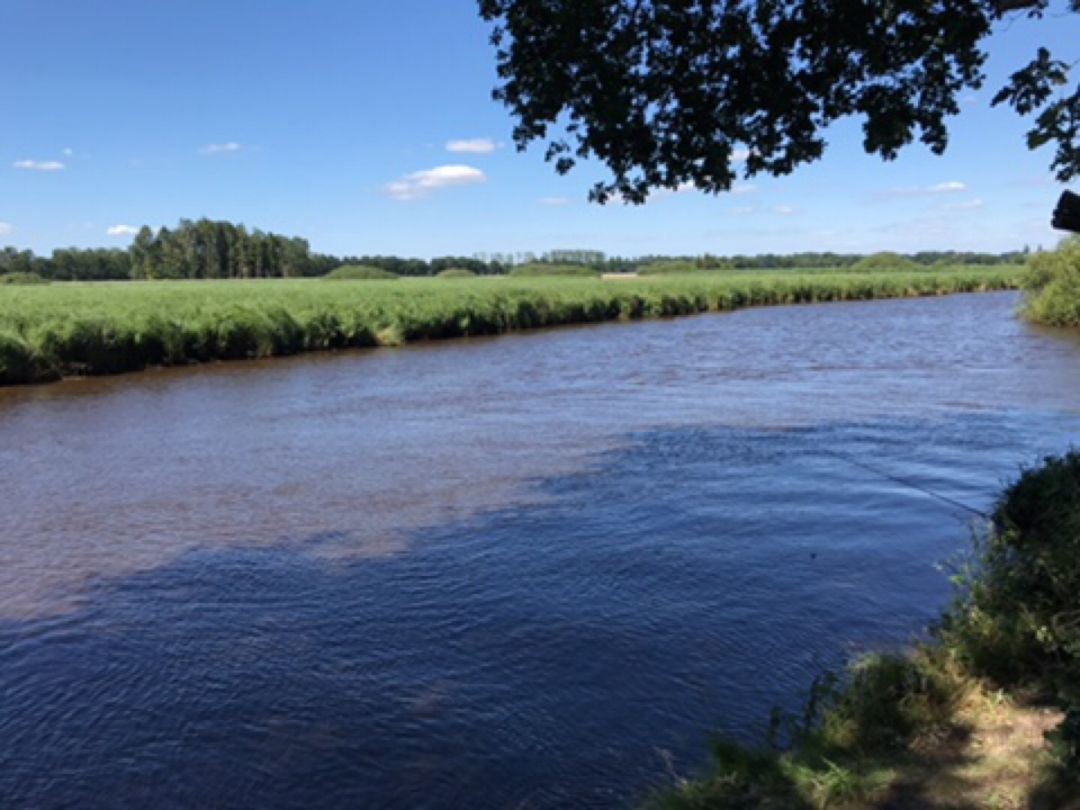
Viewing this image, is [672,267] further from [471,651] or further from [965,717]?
[965,717]

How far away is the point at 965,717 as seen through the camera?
4.64 meters

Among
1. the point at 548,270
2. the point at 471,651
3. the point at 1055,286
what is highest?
the point at 548,270

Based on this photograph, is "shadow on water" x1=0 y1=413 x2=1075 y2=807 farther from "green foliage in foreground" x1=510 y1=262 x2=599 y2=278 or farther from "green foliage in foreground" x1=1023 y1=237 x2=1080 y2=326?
"green foliage in foreground" x1=510 y1=262 x2=599 y2=278

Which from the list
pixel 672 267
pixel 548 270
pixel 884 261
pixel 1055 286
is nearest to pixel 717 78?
pixel 1055 286

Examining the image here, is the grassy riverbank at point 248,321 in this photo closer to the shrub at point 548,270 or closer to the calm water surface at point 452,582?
the calm water surface at point 452,582

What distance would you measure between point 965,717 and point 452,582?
480 cm

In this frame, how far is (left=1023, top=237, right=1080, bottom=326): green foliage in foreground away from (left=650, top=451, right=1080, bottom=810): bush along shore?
3535 cm

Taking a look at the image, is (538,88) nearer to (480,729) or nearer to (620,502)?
(480,729)

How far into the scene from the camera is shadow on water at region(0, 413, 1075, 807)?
5293 millimetres

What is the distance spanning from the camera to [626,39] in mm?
6648

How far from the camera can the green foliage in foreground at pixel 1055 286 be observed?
119ft

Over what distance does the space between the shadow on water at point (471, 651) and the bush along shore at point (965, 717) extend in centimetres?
82

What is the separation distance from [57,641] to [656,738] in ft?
16.3

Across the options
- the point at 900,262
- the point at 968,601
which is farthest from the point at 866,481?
the point at 900,262
